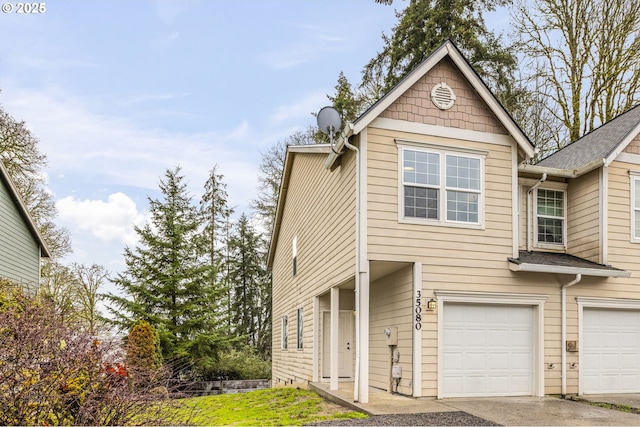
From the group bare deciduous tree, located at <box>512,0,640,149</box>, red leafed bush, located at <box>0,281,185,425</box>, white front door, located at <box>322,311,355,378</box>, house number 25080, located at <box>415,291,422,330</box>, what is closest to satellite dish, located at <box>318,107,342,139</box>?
house number 25080, located at <box>415,291,422,330</box>

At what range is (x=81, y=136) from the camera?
20.7 metres

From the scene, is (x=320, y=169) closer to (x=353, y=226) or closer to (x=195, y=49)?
(x=353, y=226)

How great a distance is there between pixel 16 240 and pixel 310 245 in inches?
450

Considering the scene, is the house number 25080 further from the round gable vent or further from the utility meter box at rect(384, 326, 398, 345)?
the round gable vent

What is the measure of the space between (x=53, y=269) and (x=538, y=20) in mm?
25225

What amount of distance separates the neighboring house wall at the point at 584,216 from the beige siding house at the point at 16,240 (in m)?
16.1

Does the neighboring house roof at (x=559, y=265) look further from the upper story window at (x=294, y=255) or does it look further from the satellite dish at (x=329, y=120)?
the upper story window at (x=294, y=255)

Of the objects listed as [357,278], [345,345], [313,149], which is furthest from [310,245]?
[357,278]

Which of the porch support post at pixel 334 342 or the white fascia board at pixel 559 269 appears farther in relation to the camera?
the porch support post at pixel 334 342

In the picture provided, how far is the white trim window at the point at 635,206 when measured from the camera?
11.9m

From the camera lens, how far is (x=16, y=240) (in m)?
19.3

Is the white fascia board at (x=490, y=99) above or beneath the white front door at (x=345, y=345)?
above

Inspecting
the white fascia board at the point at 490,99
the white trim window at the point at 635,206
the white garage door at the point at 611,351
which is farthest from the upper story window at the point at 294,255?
the white trim window at the point at 635,206

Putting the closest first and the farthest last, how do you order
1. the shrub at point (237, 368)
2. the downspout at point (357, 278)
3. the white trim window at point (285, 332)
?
the downspout at point (357, 278) < the white trim window at point (285, 332) < the shrub at point (237, 368)
